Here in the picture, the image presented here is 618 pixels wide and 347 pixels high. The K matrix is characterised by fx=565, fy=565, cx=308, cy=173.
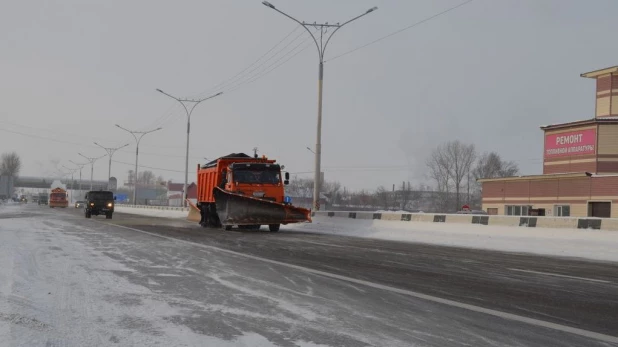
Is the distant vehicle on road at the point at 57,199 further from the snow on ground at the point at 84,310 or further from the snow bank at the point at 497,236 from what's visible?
the snow on ground at the point at 84,310

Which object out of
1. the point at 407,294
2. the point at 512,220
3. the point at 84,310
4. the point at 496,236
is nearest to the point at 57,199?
the point at 512,220

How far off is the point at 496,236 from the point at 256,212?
9236 mm

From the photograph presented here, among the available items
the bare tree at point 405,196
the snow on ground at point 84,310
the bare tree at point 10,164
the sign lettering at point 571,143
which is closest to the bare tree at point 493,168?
the bare tree at point 405,196

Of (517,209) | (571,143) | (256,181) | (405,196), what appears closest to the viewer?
(256,181)

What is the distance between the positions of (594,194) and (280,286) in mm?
35955

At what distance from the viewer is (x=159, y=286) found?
25.2 ft

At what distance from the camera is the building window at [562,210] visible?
130 feet

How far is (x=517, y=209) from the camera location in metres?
44.2

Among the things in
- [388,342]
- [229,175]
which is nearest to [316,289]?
[388,342]

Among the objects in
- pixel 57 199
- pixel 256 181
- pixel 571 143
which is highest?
pixel 571 143

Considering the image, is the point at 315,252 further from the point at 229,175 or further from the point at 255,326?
the point at 229,175

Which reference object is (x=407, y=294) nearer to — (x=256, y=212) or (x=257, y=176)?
(x=256, y=212)

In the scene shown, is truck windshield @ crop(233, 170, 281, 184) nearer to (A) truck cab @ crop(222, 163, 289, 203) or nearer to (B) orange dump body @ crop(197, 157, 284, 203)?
(A) truck cab @ crop(222, 163, 289, 203)

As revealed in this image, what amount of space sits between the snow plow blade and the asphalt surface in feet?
30.8
